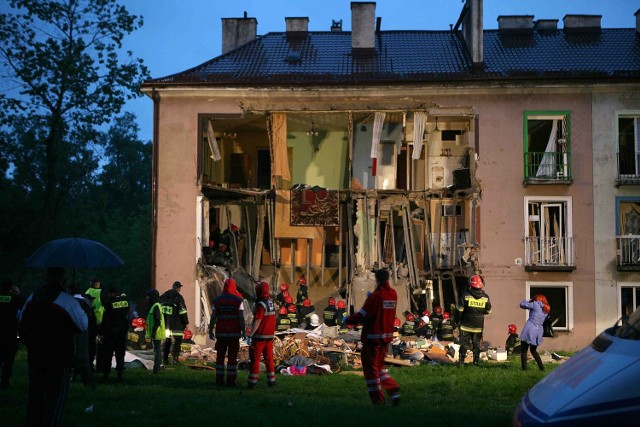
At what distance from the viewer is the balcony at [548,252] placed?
1098 inches

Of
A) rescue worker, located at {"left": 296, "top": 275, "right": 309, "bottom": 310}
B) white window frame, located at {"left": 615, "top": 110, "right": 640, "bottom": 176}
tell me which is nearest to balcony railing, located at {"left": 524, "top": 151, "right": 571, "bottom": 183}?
white window frame, located at {"left": 615, "top": 110, "right": 640, "bottom": 176}

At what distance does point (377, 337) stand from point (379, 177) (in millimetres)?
19656

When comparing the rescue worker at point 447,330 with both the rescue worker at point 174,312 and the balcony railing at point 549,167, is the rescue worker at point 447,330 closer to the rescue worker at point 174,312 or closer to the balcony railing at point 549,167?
the balcony railing at point 549,167

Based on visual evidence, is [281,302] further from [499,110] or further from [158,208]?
[499,110]

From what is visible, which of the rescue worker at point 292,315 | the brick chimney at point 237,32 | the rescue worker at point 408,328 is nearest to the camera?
the rescue worker at point 408,328

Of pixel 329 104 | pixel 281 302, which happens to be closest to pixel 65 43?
pixel 329 104

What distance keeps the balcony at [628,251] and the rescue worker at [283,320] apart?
460 inches

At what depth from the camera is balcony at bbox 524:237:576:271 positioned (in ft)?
91.5

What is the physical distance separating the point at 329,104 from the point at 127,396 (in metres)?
17.7

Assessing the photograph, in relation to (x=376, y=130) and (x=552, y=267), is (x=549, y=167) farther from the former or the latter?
(x=376, y=130)

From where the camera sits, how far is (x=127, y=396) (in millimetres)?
12477

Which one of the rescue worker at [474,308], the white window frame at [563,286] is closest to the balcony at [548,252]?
the white window frame at [563,286]

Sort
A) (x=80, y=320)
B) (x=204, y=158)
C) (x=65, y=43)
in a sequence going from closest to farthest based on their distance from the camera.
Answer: (x=80, y=320) < (x=204, y=158) < (x=65, y=43)

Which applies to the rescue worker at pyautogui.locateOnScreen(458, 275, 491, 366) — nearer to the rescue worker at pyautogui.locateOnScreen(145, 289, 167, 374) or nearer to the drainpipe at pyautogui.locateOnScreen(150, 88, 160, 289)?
the rescue worker at pyautogui.locateOnScreen(145, 289, 167, 374)
